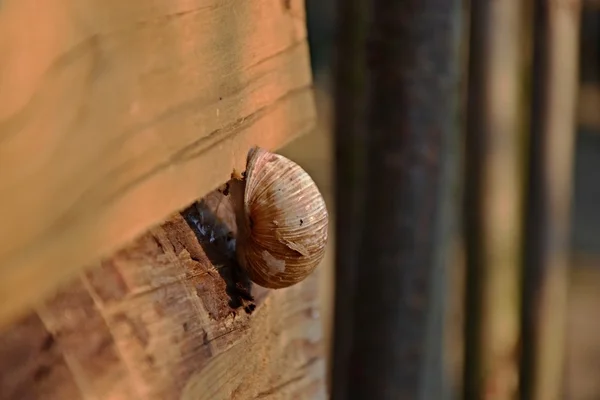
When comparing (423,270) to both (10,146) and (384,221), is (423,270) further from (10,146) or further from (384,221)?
(10,146)

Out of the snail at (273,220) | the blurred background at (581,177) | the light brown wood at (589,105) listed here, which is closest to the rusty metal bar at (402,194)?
the snail at (273,220)

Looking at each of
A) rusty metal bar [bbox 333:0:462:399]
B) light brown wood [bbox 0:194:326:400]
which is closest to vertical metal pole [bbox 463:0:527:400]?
rusty metal bar [bbox 333:0:462:399]

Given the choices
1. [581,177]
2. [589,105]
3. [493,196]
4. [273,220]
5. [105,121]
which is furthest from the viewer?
[581,177]

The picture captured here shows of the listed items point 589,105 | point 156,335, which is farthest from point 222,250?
point 589,105

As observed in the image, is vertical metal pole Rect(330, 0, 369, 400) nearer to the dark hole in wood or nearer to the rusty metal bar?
the rusty metal bar

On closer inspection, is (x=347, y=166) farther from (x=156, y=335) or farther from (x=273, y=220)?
(x=156, y=335)

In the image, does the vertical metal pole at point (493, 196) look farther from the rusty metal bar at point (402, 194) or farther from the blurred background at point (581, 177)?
the blurred background at point (581, 177)

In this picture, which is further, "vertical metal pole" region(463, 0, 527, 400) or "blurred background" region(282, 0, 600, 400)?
"blurred background" region(282, 0, 600, 400)
